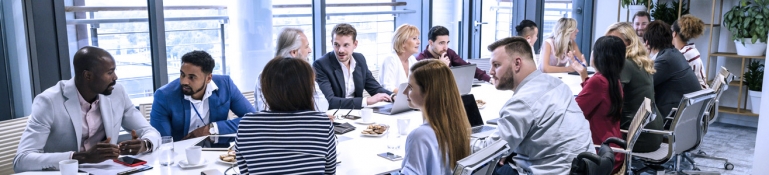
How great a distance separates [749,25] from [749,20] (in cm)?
10

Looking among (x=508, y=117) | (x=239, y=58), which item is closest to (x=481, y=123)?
(x=508, y=117)

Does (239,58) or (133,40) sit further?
(239,58)

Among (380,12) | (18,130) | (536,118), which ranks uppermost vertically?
(380,12)

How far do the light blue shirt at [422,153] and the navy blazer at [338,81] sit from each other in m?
1.70

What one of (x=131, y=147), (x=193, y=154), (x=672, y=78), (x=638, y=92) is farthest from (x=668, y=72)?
(x=131, y=147)

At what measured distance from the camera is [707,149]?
18.0 ft

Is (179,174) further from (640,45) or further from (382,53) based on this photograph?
(382,53)

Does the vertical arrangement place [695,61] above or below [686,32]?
below

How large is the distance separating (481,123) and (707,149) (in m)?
3.26

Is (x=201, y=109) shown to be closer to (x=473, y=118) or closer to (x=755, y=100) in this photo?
(x=473, y=118)

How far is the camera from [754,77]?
6.19 metres

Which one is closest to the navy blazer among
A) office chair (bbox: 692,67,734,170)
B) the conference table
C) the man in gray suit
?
the conference table

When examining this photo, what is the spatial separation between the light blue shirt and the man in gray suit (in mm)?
1172

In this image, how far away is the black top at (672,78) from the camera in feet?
14.2
